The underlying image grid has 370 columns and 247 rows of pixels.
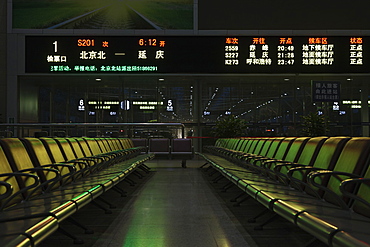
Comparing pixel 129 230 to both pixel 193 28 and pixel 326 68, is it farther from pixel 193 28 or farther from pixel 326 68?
pixel 193 28

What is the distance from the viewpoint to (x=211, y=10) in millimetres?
15242

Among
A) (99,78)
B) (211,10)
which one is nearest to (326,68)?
(211,10)

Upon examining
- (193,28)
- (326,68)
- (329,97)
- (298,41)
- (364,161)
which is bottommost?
(364,161)

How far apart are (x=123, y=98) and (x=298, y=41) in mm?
7196

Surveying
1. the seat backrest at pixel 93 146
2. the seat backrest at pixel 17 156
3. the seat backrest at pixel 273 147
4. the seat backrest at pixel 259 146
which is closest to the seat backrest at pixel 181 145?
the seat backrest at pixel 259 146

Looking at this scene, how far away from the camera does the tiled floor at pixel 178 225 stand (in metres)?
3.18

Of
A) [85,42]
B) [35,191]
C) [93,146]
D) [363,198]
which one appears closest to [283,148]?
[363,198]

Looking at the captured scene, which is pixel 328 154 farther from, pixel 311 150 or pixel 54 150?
pixel 54 150

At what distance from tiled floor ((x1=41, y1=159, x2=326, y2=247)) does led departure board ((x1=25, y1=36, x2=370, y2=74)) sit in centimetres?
723

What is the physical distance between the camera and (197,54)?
12.5 metres

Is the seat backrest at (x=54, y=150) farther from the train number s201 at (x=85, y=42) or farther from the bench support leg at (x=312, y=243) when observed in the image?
the train number s201 at (x=85, y=42)

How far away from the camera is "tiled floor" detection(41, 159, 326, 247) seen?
10.4ft

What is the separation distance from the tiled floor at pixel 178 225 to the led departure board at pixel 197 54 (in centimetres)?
723

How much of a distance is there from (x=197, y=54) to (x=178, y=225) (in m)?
9.32
